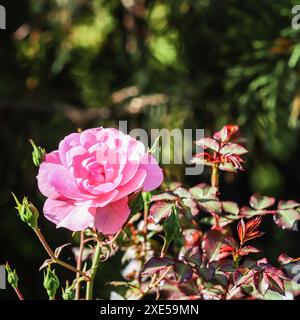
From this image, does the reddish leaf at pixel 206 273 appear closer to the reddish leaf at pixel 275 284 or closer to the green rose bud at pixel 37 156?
the reddish leaf at pixel 275 284

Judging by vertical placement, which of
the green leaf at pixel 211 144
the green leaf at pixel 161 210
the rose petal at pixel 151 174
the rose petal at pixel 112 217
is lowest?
the green leaf at pixel 161 210

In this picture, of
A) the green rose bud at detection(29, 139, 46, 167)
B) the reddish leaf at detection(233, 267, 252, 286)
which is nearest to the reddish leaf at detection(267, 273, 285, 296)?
the reddish leaf at detection(233, 267, 252, 286)

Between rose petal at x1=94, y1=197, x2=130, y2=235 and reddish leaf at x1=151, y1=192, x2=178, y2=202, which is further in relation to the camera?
reddish leaf at x1=151, y1=192, x2=178, y2=202

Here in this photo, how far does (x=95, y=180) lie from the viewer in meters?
0.79

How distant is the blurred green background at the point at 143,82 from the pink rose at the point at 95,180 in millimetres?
772

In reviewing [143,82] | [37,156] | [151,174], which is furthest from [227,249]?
[143,82]

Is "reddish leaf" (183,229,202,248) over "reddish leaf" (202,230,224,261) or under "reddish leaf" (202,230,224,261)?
under

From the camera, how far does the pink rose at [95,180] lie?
30.2 inches

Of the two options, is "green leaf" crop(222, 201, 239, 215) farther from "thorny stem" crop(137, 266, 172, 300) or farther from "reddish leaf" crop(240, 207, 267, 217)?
"thorny stem" crop(137, 266, 172, 300)

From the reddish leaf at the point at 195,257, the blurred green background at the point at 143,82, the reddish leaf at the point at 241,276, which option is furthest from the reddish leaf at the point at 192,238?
the blurred green background at the point at 143,82

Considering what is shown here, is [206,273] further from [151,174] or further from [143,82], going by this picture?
[143,82]

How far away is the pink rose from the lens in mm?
768

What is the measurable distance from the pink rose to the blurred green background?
2.53 ft

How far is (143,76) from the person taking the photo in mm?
1790
